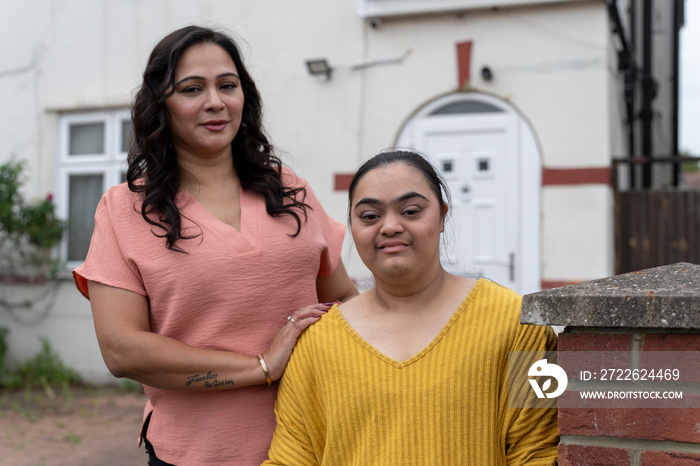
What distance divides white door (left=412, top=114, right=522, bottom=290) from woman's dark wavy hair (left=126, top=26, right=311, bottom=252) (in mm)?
4169

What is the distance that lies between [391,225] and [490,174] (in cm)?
477

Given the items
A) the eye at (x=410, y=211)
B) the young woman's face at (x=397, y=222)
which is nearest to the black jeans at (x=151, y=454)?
the young woman's face at (x=397, y=222)

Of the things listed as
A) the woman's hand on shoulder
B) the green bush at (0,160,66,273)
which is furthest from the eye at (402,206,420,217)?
the green bush at (0,160,66,273)

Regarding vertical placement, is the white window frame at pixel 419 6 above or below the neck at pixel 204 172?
above

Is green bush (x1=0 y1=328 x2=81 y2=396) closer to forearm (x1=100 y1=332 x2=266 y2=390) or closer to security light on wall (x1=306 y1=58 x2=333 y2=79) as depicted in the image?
security light on wall (x1=306 y1=58 x2=333 y2=79)

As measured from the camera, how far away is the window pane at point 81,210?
7633 millimetres

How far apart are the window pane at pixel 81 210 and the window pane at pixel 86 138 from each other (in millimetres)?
283

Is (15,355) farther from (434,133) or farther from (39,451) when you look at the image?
(434,133)

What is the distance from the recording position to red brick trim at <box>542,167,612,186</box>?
228 inches

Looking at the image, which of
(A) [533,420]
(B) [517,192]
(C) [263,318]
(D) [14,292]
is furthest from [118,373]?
(D) [14,292]

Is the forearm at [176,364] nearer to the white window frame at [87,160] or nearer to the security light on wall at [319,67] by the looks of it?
the security light on wall at [319,67]

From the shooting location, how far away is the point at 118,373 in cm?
172

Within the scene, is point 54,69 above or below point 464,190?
above

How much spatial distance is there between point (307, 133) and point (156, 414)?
5.06 metres
